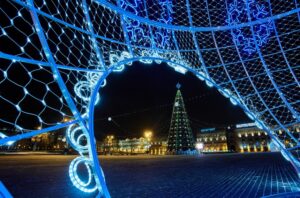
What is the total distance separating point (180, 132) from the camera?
98.7 feet

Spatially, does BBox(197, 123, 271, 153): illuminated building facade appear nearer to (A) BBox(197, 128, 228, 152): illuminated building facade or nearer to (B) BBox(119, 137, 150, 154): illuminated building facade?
(A) BBox(197, 128, 228, 152): illuminated building facade

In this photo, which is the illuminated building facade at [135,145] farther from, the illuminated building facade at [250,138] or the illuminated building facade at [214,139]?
the illuminated building facade at [250,138]

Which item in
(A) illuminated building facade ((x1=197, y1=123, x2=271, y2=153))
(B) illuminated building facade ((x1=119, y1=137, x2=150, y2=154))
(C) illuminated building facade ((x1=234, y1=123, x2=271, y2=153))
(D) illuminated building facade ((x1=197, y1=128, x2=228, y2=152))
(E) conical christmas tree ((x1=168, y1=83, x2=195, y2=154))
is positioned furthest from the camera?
(D) illuminated building facade ((x1=197, y1=128, x2=228, y2=152))

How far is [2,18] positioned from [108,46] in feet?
3.87

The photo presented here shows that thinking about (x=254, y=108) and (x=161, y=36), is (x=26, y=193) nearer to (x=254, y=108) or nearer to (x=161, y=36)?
(x=161, y=36)

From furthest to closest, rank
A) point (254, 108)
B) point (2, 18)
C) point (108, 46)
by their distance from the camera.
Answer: point (254, 108) < point (108, 46) < point (2, 18)

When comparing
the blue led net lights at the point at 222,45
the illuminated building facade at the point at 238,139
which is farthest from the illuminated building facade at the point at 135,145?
the blue led net lights at the point at 222,45

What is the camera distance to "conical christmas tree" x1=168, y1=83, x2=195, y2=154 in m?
29.8

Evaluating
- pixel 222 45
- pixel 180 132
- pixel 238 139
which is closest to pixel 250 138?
pixel 238 139

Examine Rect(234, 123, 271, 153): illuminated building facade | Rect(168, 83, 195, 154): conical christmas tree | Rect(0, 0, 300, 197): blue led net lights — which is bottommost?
Rect(0, 0, 300, 197): blue led net lights

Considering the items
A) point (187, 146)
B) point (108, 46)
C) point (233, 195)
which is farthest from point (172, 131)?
point (108, 46)

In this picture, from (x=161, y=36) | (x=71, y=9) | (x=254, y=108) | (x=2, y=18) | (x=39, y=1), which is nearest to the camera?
(x=2, y=18)

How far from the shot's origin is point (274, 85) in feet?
11.9

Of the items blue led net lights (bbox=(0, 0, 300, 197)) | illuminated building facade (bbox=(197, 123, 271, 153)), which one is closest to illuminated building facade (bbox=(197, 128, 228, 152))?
illuminated building facade (bbox=(197, 123, 271, 153))
